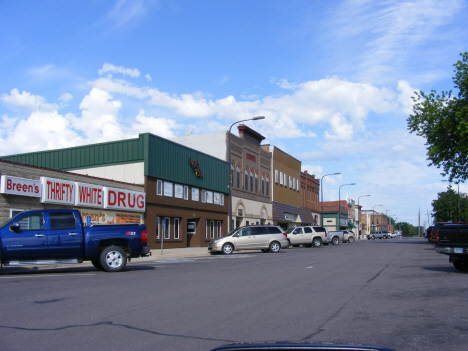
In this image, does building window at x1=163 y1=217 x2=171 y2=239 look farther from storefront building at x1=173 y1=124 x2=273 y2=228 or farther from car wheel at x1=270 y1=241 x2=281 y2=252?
car wheel at x1=270 y1=241 x2=281 y2=252

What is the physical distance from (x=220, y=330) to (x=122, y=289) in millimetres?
5096

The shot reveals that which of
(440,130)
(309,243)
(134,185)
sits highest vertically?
(440,130)

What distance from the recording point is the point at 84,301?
9492mm

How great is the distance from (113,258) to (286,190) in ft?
160

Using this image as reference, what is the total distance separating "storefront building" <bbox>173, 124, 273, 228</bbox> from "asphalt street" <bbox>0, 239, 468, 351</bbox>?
101ft

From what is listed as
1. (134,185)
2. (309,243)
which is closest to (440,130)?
(309,243)

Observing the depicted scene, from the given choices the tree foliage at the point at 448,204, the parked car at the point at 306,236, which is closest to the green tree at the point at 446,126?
the parked car at the point at 306,236

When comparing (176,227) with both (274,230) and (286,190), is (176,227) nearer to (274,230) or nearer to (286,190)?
(274,230)

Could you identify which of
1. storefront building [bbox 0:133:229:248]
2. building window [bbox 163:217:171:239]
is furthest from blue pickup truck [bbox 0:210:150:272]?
building window [bbox 163:217:171:239]

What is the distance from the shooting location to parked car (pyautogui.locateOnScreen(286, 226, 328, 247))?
1560 inches

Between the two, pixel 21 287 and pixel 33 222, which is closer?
pixel 21 287

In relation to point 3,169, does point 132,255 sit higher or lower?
lower

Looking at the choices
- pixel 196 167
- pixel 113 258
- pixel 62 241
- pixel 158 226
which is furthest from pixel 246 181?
pixel 62 241

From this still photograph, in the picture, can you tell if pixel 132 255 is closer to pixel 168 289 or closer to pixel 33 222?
pixel 33 222
